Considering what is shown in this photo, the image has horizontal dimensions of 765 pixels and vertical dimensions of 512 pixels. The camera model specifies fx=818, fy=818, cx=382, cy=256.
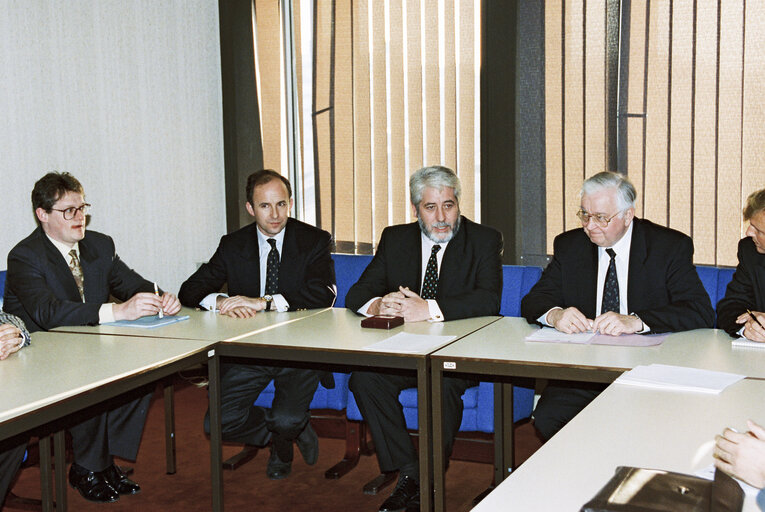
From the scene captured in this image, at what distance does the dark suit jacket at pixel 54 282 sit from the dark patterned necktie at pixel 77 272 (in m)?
0.02

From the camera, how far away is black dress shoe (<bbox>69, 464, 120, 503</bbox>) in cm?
346

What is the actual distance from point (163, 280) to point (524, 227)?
2255 millimetres

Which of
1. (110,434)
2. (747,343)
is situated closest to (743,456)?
(747,343)

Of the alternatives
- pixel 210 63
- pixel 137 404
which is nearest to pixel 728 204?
pixel 137 404

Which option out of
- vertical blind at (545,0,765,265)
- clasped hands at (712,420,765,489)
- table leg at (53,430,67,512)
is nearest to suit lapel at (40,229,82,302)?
table leg at (53,430,67,512)

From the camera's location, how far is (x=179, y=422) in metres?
4.64

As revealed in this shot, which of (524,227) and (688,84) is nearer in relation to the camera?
(688,84)

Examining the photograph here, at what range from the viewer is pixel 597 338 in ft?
9.25

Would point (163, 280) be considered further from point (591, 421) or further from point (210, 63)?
point (591, 421)

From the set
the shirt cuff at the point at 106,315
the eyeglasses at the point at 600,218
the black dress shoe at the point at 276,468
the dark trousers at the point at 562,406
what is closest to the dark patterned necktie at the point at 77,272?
the shirt cuff at the point at 106,315

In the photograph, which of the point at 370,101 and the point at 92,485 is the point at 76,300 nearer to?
the point at 92,485

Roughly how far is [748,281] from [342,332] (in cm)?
153

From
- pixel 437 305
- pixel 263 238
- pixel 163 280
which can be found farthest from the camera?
pixel 163 280

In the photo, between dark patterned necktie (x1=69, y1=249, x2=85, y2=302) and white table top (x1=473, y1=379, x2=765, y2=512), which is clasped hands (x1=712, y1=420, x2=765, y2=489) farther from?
dark patterned necktie (x1=69, y1=249, x2=85, y2=302)
